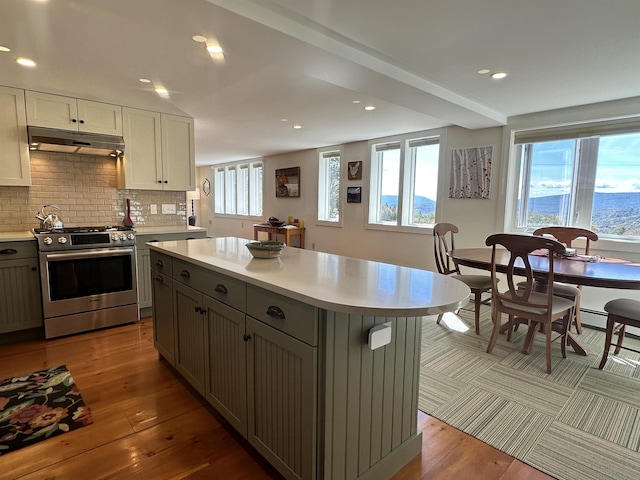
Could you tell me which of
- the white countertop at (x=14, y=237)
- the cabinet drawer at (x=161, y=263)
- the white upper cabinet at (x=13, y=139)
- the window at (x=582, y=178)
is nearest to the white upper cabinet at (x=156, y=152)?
the white upper cabinet at (x=13, y=139)

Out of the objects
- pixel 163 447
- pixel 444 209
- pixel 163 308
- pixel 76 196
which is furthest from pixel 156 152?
pixel 444 209

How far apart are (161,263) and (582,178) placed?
4.22 metres

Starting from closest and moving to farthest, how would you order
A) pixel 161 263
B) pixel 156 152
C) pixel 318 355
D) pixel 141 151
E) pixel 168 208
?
pixel 318 355 → pixel 161 263 → pixel 141 151 → pixel 156 152 → pixel 168 208

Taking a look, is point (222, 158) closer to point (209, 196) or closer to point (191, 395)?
point (209, 196)

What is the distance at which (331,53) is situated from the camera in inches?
86.1

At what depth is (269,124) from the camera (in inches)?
184

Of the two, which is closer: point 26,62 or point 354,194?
point 26,62

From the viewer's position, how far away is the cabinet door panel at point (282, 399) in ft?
4.23

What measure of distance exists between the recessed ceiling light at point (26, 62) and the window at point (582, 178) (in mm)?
4748

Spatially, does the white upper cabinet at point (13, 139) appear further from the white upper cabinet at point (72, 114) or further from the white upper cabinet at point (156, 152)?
the white upper cabinet at point (156, 152)

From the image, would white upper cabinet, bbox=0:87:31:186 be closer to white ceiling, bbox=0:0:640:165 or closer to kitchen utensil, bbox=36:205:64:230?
white ceiling, bbox=0:0:640:165

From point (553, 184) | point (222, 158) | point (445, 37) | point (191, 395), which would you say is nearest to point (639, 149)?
point (553, 184)

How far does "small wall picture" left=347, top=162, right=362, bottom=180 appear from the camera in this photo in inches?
231

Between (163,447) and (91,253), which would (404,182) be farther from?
(163,447)
